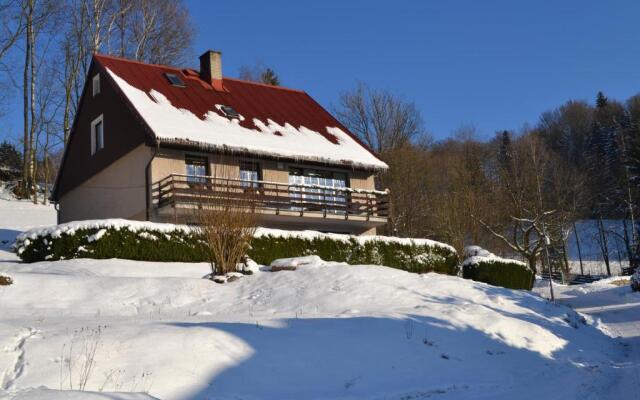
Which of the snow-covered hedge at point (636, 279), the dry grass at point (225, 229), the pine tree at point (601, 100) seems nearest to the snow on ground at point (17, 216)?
the dry grass at point (225, 229)

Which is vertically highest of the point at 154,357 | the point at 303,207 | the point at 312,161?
the point at 312,161

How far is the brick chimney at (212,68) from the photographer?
32.3 m

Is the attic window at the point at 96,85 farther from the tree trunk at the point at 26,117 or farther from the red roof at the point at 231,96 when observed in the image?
the tree trunk at the point at 26,117

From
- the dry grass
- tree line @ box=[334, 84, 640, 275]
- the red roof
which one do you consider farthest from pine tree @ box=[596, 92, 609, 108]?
the dry grass

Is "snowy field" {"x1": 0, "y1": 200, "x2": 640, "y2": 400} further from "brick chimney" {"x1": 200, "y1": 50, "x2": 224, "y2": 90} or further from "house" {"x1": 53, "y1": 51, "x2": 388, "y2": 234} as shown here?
"brick chimney" {"x1": 200, "y1": 50, "x2": 224, "y2": 90}

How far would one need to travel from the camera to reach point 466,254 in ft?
90.9

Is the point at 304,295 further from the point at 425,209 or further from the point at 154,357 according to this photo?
the point at 425,209

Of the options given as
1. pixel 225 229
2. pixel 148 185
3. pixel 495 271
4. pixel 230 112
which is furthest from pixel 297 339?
pixel 230 112

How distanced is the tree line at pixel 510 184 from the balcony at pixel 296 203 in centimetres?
401

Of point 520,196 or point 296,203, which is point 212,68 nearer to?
point 296,203

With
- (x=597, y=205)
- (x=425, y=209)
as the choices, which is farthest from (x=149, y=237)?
(x=597, y=205)

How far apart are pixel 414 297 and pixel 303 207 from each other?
1368 centimetres

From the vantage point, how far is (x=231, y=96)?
31.8m

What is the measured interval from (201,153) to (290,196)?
419cm
